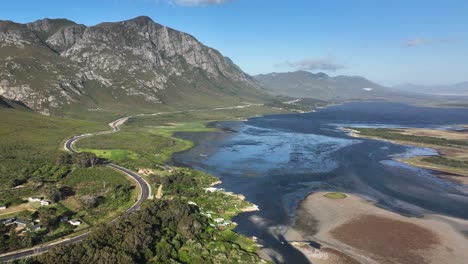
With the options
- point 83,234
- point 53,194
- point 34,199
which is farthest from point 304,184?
point 34,199

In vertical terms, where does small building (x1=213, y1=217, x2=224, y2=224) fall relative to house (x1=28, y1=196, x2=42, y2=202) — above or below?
below

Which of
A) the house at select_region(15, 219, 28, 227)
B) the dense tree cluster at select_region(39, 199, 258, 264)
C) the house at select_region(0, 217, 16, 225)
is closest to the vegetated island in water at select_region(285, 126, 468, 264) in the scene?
the dense tree cluster at select_region(39, 199, 258, 264)

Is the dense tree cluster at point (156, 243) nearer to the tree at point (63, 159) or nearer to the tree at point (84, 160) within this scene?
the tree at point (84, 160)

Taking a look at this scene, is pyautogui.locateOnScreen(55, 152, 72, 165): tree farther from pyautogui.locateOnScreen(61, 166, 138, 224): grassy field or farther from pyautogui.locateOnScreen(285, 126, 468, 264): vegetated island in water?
pyautogui.locateOnScreen(285, 126, 468, 264): vegetated island in water

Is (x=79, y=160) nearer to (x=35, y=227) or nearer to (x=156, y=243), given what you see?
(x=35, y=227)

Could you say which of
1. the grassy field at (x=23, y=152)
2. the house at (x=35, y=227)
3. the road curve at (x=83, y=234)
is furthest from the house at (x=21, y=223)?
the grassy field at (x=23, y=152)
